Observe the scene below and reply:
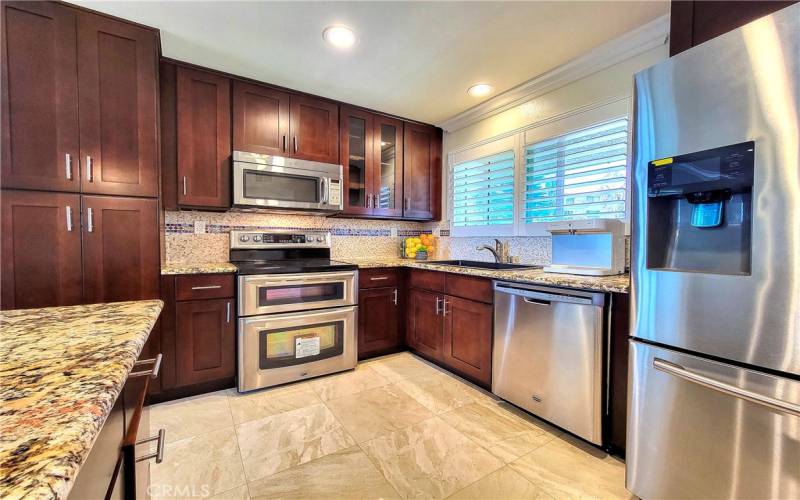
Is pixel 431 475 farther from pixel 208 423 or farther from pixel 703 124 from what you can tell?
pixel 703 124

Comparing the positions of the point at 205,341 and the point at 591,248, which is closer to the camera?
the point at 591,248

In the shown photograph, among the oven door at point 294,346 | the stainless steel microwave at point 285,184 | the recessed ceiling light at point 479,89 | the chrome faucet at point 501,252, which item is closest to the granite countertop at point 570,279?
the chrome faucet at point 501,252

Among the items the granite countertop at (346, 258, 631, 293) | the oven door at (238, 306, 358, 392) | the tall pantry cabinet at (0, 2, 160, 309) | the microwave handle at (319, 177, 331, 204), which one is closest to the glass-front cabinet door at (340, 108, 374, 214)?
the microwave handle at (319, 177, 331, 204)

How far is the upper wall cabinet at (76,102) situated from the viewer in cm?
174

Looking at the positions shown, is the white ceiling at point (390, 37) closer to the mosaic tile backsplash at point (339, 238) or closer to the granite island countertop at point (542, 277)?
the mosaic tile backsplash at point (339, 238)

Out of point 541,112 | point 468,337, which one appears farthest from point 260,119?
point 468,337

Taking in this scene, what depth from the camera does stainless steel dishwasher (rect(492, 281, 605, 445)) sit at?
1679 millimetres

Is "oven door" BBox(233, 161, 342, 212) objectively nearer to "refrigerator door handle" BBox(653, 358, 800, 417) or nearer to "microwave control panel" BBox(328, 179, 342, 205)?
"microwave control panel" BBox(328, 179, 342, 205)

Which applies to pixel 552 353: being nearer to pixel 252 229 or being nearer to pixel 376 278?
pixel 376 278

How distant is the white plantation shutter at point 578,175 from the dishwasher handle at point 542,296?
29.7 inches

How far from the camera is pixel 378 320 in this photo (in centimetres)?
294

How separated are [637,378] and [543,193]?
156 centimetres

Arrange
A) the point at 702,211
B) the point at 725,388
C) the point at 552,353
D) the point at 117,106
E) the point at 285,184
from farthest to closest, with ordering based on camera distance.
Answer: the point at 285,184, the point at 117,106, the point at 552,353, the point at 702,211, the point at 725,388

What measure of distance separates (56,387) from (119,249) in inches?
75.3
